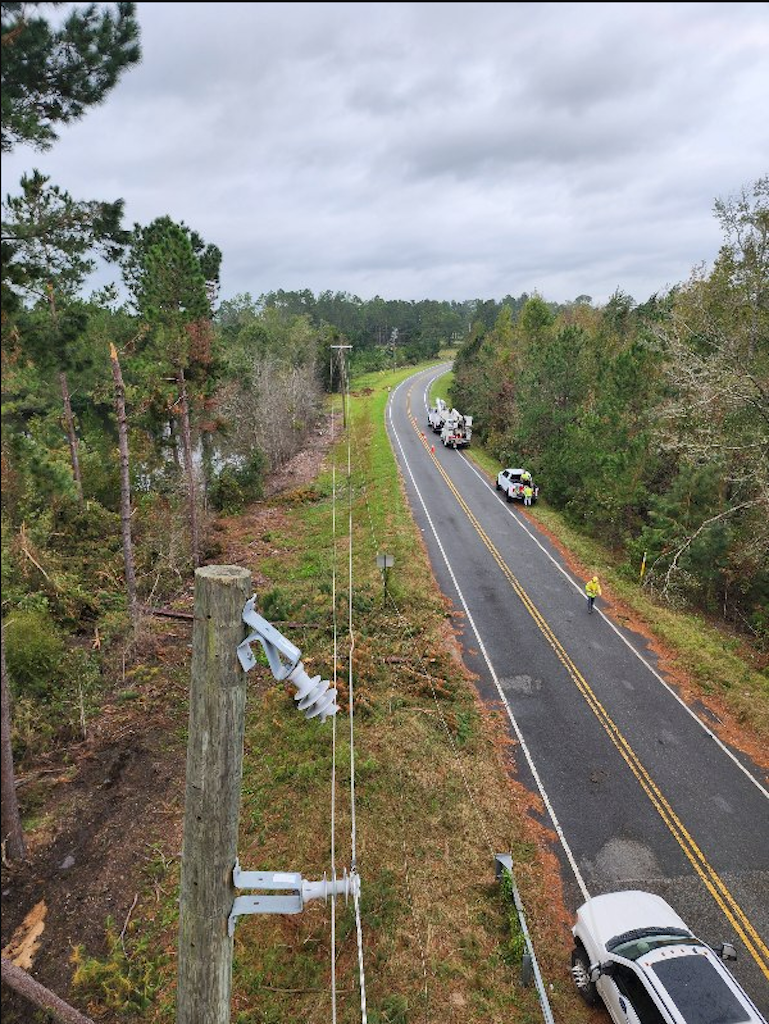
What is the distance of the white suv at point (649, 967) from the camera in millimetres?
7902

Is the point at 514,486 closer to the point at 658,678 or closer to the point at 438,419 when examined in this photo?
the point at 658,678

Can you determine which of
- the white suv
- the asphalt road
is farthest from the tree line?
the white suv

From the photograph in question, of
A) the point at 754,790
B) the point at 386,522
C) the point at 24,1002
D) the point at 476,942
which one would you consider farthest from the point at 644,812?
the point at 386,522

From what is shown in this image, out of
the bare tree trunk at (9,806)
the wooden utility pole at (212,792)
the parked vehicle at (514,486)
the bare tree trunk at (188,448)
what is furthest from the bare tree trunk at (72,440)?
the wooden utility pole at (212,792)

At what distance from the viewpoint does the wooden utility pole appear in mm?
3221

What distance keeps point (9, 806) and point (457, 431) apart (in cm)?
4162

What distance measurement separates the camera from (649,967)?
840cm

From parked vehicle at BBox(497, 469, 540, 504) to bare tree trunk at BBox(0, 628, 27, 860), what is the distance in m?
27.2

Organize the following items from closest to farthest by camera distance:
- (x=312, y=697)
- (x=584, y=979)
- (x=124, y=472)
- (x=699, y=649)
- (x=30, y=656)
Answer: (x=312, y=697) < (x=584, y=979) < (x=30, y=656) < (x=124, y=472) < (x=699, y=649)

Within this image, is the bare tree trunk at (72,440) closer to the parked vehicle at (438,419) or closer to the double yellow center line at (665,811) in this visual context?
the double yellow center line at (665,811)

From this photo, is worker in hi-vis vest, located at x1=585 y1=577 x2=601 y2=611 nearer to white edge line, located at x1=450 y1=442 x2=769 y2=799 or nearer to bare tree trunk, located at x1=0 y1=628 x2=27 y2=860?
white edge line, located at x1=450 y1=442 x2=769 y2=799

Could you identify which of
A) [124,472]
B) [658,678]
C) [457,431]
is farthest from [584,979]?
[457,431]

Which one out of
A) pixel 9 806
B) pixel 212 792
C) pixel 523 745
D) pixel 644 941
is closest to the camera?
pixel 212 792

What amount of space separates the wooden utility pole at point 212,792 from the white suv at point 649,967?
723 centimetres
